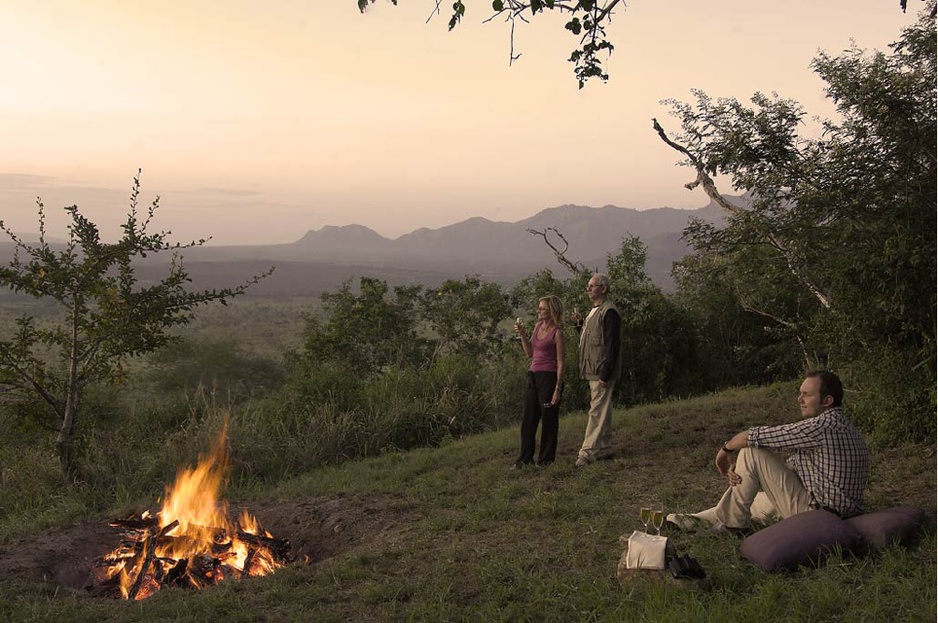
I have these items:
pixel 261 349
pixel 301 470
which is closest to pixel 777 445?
pixel 301 470

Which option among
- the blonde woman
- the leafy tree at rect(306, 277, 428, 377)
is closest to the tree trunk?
the blonde woman

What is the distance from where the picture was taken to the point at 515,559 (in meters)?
5.27

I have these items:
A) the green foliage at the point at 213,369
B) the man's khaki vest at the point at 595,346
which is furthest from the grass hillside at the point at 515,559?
the green foliage at the point at 213,369

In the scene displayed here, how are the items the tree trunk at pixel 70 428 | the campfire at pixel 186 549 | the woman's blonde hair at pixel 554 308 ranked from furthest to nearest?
the tree trunk at pixel 70 428
the woman's blonde hair at pixel 554 308
the campfire at pixel 186 549

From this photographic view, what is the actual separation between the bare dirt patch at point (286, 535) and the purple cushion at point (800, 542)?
2.86m

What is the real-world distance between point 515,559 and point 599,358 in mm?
2768

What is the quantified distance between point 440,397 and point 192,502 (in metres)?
5.50

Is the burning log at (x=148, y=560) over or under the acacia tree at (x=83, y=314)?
under

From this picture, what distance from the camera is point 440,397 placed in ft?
40.1

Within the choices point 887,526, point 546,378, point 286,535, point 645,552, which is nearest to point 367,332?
point 546,378

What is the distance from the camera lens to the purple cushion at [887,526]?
4594 millimetres

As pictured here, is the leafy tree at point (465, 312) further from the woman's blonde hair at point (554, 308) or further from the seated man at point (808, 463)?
the seated man at point (808, 463)

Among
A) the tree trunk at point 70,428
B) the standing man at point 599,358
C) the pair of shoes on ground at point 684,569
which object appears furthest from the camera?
the tree trunk at point 70,428

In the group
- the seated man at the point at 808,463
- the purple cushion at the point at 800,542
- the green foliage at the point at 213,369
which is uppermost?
the seated man at the point at 808,463
